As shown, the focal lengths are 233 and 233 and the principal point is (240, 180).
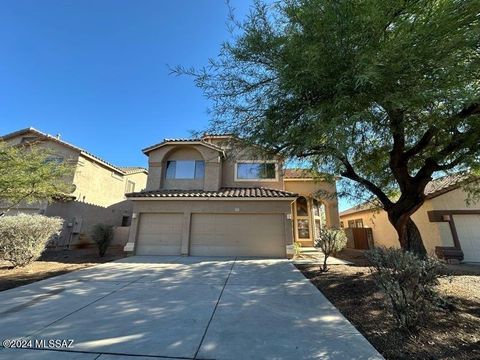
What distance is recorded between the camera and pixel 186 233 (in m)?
13.4

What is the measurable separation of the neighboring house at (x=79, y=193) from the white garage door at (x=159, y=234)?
6.54 m

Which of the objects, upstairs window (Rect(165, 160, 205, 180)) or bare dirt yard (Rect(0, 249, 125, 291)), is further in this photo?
upstairs window (Rect(165, 160, 205, 180))

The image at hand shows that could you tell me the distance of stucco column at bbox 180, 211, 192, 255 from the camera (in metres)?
13.1

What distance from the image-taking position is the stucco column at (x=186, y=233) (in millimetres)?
13148

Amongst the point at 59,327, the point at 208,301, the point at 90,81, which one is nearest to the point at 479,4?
the point at 208,301

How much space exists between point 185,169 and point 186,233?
4.72 metres

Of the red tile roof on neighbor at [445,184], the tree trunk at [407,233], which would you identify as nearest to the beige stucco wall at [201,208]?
the red tile roof on neighbor at [445,184]

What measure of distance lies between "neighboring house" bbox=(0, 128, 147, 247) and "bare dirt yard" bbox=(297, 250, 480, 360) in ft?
55.6

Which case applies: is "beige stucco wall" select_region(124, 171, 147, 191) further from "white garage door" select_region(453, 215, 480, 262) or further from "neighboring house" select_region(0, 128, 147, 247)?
"white garage door" select_region(453, 215, 480, 262)

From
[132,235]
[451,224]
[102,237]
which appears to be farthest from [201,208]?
[451,224]

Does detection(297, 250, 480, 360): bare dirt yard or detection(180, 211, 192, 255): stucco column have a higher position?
detection(180, 211, 192, 255): stucco column

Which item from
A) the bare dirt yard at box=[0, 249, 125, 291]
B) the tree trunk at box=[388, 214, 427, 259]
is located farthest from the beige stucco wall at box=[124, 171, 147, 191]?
the tree trunk at box=[388, 214, 427, 259]

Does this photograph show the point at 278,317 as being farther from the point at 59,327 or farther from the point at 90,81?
the point at 90,81

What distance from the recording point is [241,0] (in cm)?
570
